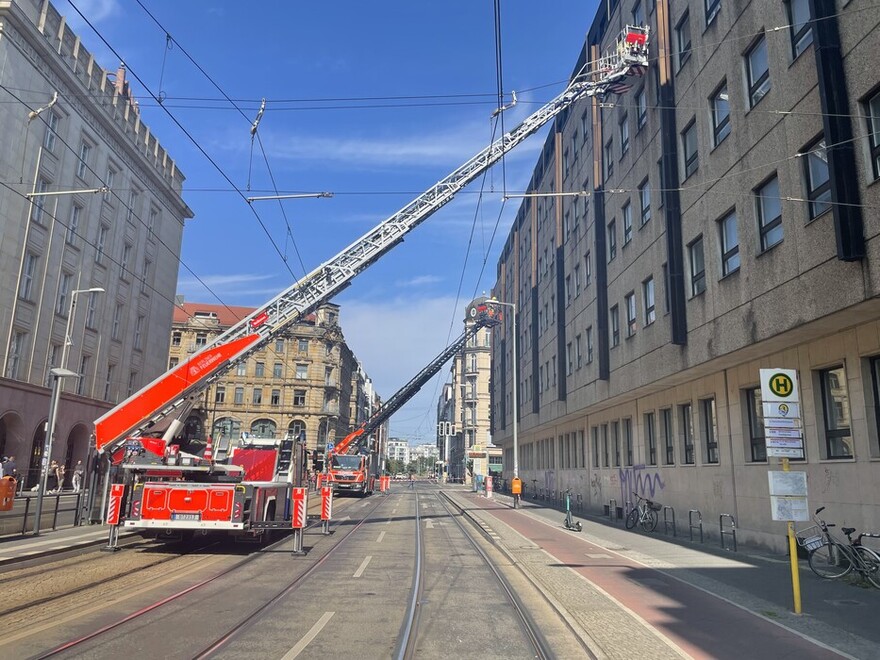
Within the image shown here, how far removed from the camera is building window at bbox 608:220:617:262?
2548cm

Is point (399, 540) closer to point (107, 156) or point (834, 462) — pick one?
point (834, 462)

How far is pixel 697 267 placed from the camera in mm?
18250

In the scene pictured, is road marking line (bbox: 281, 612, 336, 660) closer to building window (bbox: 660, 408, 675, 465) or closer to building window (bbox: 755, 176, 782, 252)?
building window (bbox: 755, 176, 782, 252)

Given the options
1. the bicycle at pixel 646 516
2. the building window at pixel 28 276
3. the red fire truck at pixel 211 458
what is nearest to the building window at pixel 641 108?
the red fire truck at pixel 211 458

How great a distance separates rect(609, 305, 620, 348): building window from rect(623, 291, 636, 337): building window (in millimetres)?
940

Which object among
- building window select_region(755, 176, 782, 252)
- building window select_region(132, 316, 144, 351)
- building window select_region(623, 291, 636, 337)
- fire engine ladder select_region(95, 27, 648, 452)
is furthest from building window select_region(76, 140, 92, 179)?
building window select_region(755, 176, 782, 252)

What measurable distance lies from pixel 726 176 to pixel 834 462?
23.4ft

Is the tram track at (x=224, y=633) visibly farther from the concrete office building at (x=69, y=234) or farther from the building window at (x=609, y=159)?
the building window at (x=609, y=159)

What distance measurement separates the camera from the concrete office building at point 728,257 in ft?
38.3

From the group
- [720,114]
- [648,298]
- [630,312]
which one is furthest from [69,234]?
[720,114]

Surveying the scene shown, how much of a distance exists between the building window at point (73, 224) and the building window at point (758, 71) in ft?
106

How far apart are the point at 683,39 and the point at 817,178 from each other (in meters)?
9.51

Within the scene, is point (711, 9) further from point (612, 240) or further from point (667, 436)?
point (667, 436)

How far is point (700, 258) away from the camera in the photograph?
18172 millimetres
